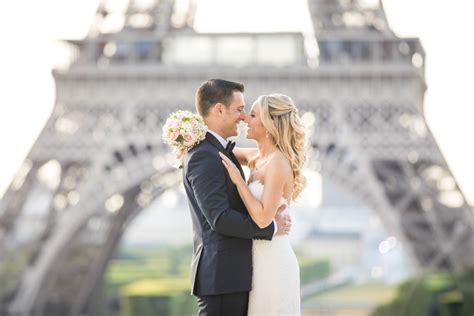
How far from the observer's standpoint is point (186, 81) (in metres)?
21.7

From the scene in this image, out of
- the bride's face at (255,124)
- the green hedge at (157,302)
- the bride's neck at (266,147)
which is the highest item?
the green hedge at (157,302)

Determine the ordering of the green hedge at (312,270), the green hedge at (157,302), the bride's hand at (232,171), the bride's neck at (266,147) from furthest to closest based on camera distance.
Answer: the green hedge at (312,270) < the green hedge at (157,302) < the bride's neck at (266,147) < the bride's hand at (232,171)

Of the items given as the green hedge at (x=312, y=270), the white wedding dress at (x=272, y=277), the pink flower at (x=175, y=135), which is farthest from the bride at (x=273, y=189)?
the green hedge at (x=312, y=270)

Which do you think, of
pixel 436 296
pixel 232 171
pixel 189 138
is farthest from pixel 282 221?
pixel 436 296

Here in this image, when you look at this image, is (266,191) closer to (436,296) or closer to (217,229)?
(217,229)

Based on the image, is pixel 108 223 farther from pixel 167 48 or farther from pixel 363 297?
pixel 363 297

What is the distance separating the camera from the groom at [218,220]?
4688 mm

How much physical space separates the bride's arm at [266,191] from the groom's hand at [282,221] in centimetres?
14

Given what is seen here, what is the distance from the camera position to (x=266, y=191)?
4801mm

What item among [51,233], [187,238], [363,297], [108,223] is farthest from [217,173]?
[187,238]

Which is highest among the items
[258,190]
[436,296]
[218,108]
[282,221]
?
[436,296]

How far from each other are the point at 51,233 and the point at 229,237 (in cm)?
1837

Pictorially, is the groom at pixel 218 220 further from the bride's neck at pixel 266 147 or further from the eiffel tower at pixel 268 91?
the eiffel tower at pixel 268 91

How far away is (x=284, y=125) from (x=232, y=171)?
13.5 inches
